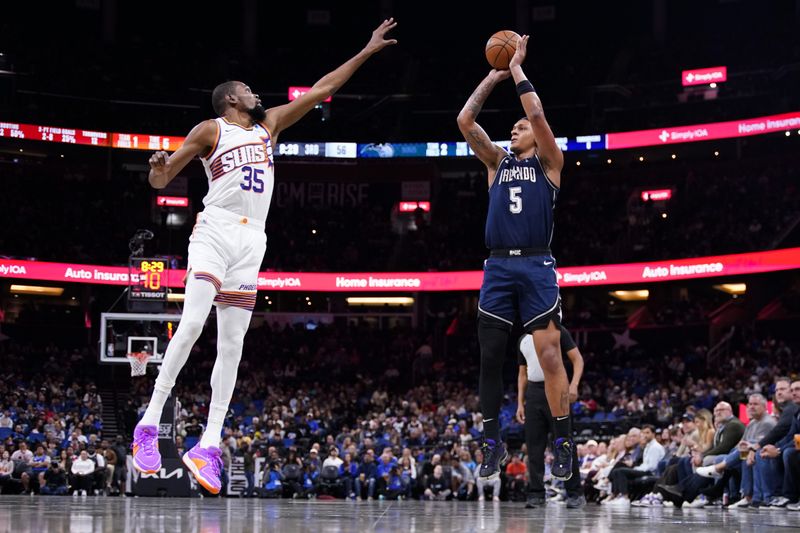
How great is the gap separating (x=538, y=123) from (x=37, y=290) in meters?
32.9

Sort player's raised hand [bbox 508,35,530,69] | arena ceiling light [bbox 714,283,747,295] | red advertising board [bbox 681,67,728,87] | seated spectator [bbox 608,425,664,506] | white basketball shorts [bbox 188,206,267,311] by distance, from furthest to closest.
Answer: red advertising board [bbox 681,67,728,87], arena ceiling light [bbox 714,283,747,295], seated spectator [bbox 608,425,664,506], player's raised hand [bbox 508,35,530,69], white basketball shorts [bbox 188,206,267,311]

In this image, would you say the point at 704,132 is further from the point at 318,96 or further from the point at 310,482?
the point at 318,96

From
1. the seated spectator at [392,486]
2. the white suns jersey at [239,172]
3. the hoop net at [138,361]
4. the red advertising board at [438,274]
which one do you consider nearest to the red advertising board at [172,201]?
the red advertising board at [438,274]

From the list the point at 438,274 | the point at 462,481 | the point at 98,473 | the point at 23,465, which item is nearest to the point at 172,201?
the point at 438,274

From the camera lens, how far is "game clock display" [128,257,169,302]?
19.8m

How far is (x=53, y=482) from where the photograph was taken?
20406 millimetres

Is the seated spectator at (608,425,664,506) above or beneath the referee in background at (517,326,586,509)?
beneath

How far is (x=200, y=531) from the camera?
4.79m

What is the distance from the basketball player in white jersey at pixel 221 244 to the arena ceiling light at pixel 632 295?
103 feet

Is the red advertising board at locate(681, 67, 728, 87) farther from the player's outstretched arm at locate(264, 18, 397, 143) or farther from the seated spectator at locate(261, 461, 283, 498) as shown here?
the player's outstretched arm at locate(264, 18, 397, 143)

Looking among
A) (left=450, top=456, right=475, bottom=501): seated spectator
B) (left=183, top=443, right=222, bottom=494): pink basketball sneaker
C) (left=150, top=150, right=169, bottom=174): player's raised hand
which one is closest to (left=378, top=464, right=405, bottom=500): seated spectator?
(left=450, top=456, right=475, bottom=501): seated spectator

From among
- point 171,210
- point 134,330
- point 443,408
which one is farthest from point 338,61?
point 134,330

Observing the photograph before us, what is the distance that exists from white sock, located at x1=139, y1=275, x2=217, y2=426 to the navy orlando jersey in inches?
84.7

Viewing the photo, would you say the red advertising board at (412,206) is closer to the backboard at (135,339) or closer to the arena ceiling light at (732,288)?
the arena ceiling light at (732,288)
